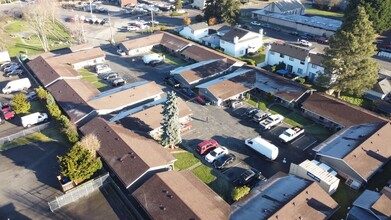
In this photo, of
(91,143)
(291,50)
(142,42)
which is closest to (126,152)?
(91,143)

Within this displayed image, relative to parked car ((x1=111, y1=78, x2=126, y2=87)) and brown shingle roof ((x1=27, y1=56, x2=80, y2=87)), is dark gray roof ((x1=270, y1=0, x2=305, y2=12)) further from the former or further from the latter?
brown shingle roof ((x1=27, y1=56, x2=80, y2=87))

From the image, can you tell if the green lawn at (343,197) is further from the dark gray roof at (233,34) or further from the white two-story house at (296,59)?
the dark gray roof at (233,34)

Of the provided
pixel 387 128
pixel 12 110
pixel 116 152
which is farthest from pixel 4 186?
pixel 387 128

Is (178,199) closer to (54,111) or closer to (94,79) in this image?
(54,111)

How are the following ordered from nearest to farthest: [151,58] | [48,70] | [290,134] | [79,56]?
[290,134] < [48,70] < [79,56] < [151,58]

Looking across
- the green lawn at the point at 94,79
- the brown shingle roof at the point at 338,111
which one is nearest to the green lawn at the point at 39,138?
the green lawn at the point at 94,79
